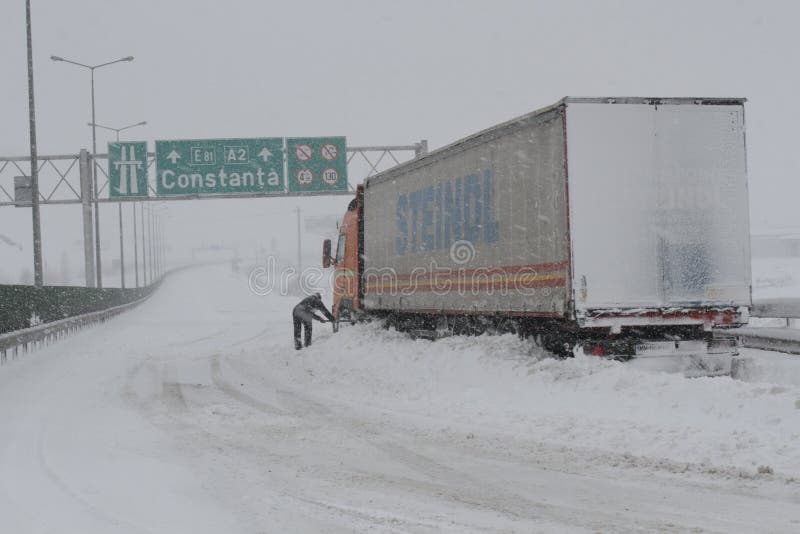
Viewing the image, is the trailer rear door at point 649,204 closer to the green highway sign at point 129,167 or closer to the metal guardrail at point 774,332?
the metal guardrail at point 774,332

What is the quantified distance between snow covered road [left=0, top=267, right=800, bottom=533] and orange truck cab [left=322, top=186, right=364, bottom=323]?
7.05 metres

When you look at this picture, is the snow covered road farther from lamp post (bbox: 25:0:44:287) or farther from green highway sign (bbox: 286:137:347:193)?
green highway sign (bbox: 286:137:347:193)

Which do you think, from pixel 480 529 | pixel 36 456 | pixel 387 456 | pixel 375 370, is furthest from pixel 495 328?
pixel 480 529

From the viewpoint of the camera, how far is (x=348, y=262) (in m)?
22.3

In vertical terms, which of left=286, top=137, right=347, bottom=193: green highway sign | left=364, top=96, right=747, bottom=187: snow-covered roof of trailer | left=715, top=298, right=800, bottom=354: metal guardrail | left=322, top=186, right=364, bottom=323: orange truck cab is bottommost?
left=715, top=298, right=800, bottom=354: metal guardrail

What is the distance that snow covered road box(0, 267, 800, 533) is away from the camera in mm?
5961

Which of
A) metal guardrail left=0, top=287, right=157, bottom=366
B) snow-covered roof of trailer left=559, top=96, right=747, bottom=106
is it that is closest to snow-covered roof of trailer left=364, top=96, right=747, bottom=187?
snow-covered roof of trailer left=559, top=96, right=747, bottom=106

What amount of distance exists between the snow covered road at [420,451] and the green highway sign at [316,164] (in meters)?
20.1

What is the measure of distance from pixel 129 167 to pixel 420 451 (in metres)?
28.3

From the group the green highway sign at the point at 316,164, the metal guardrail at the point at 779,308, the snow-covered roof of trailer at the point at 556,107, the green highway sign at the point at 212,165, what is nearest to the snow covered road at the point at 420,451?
the metal guardrail at the point at 779,308

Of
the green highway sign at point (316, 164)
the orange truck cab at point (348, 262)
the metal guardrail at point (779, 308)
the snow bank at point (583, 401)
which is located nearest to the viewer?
the snow bank at point (583, 401)

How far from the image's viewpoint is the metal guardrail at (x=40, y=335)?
19042mm

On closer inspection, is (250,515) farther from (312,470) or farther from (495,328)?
(495,328)

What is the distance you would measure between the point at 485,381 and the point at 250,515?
7.07 metres
